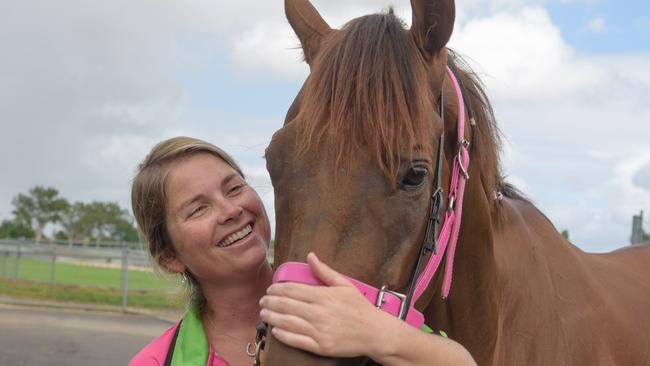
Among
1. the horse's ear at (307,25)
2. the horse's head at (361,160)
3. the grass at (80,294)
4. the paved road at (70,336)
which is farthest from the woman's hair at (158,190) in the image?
the grass at (80,294)

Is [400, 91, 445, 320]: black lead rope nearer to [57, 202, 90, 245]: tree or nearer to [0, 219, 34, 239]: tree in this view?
[0, 219, 34, 239]: tree

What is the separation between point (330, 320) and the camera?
1677mm

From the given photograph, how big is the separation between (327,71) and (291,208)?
1.41ft

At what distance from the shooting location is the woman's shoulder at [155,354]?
2.37 metres

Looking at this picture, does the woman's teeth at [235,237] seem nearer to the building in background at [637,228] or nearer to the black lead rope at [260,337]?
the black lead rope at [260,337]

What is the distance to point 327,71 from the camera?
2.04 meters

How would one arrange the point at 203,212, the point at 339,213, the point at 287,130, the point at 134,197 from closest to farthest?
the point at 339,213
the point at 287,130
the point at 203,212
the point at 134,197

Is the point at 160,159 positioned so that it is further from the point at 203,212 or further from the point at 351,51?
the point at 351,51

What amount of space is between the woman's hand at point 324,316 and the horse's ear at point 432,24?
849 mm

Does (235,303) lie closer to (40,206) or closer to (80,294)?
(80,294)

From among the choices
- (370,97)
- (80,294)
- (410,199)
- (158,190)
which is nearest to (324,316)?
(410,199)

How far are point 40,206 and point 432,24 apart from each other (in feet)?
251

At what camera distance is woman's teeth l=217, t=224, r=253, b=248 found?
8.25ft

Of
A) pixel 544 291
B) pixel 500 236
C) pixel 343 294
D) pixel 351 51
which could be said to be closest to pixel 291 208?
pixel 343 294
